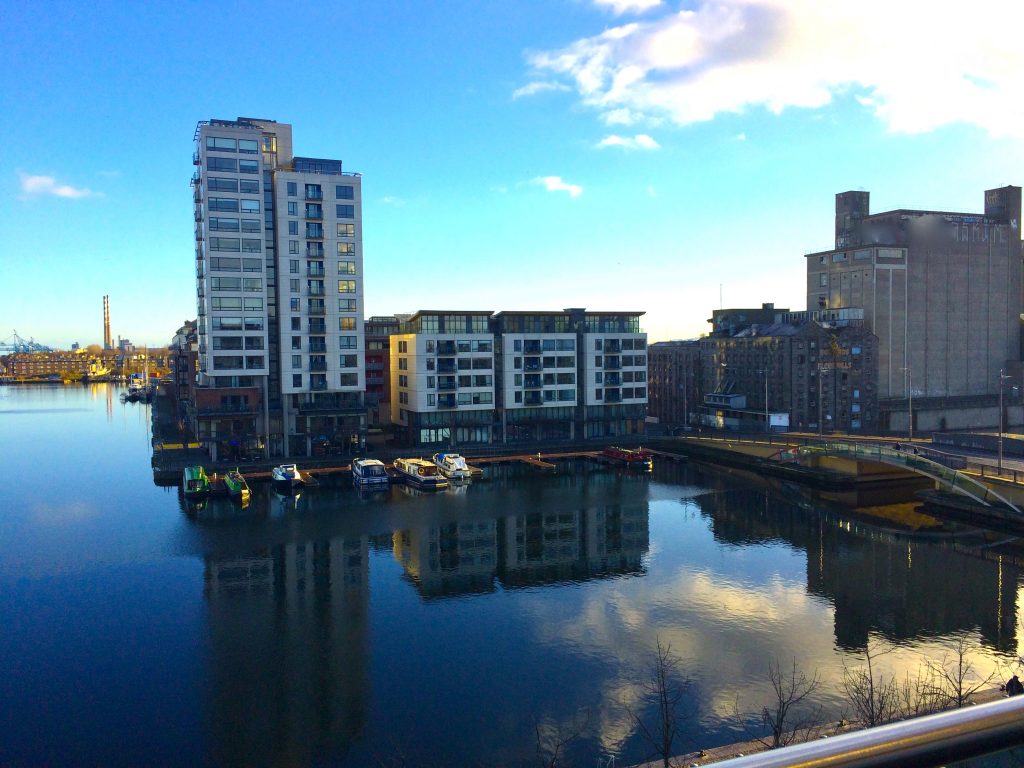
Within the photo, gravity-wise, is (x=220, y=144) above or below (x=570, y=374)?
above

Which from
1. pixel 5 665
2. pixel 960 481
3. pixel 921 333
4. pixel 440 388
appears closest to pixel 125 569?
pixel 5 665

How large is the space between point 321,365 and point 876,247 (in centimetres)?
5076

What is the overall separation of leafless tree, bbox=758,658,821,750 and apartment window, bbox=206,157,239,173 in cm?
4509

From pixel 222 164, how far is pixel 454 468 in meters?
25.4

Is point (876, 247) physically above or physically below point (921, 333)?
above

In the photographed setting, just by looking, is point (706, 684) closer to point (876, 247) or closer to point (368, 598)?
point (368, 598)

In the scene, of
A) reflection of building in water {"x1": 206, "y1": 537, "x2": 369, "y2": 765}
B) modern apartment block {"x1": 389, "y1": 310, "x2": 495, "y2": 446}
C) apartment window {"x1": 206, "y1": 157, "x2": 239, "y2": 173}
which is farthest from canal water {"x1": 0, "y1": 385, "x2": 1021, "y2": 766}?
apartment window {"x1": 206, "y1": 157, "x2": 239, "y2": 173}

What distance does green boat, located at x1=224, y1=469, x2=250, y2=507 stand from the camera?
4312cm

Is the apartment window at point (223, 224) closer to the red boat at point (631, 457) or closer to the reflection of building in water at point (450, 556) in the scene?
the reflection of building in water at point (450, 556)

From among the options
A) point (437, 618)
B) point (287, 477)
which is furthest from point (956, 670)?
point (287, 477)

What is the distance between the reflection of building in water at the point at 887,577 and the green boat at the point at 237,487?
25.8 metres

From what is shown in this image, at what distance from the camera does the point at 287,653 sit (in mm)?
21984

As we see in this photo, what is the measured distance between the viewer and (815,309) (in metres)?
75.2

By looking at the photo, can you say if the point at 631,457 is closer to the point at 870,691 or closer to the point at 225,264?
the point at 225,264
